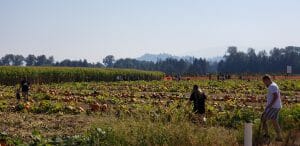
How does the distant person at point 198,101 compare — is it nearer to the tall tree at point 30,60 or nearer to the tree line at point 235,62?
the tree line at point 235,62

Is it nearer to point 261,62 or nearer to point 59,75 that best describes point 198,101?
point 59,75

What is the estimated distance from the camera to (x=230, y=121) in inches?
649

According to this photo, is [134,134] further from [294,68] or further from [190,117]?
[294,68]

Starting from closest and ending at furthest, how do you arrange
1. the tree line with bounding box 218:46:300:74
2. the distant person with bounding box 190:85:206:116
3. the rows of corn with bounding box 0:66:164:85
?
the distant person with bounding box 190:85:206:116
the rows of corn with bounding box 0:66:164:85
the tree line with bounding box 218:46:300:74

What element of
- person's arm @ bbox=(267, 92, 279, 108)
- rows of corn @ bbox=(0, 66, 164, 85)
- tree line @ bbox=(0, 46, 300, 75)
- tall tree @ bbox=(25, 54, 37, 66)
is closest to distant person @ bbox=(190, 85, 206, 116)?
person's arm @ bbox=(267, 92, 279, 108)

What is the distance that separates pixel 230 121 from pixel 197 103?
3.90ft

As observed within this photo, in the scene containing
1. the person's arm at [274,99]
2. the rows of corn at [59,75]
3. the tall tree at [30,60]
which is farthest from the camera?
the tall tree at [30,60]

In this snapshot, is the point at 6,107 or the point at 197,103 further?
the point at 6,107

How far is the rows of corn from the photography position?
5628 centimetres

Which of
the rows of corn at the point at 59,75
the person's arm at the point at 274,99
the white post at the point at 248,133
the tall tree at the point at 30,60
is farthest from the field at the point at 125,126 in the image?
the tall tree at the point at 30,60

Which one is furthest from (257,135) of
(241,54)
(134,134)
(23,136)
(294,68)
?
(241,54)

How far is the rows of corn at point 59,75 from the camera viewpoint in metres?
56.3

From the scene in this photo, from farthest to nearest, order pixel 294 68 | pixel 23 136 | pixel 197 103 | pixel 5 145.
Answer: pixel 294 68, pixel 197 103, pixel 23 136, pixel 5 145

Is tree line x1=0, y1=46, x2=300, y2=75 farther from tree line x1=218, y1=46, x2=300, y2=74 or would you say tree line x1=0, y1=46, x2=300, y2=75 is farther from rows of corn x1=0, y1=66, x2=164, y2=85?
rows of corn x1=0, y1=66, x2=164, y2=85
